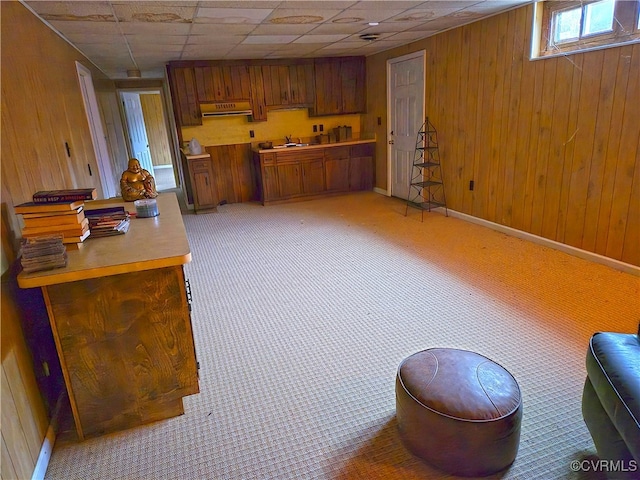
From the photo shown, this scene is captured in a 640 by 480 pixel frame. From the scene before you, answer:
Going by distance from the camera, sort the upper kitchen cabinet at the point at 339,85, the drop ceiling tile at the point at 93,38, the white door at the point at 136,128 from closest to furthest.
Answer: the drop ceiling tile at the point at 93,38 < the upper kitchen cabinet at the point at 339,85 < the white door at the point at 136,128

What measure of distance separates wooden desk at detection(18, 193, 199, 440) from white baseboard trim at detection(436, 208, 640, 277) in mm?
3305

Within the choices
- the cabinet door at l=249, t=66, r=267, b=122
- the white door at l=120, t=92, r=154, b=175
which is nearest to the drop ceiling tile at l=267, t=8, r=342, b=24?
the cabinet door at l=249, t=66, r=267, b=122

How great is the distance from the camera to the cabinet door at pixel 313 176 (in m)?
6.39

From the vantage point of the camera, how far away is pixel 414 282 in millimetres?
3209

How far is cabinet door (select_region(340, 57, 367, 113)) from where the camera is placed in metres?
6.54

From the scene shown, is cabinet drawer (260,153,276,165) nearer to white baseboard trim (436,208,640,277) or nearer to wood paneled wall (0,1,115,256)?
wood paneled wall (0,1,115,256)

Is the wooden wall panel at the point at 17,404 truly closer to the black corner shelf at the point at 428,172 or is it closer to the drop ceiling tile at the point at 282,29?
the drop ceiling tile at the point at 282,29

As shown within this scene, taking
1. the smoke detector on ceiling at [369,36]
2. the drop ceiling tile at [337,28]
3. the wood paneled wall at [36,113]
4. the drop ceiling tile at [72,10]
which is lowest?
the wood paneled wall at [36,113]

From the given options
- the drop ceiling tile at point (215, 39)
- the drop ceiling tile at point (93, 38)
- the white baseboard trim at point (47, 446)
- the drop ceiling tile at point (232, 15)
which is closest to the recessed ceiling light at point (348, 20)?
the drop ceiling tile at point (232, 15)

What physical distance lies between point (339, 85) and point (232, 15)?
3.61 meters

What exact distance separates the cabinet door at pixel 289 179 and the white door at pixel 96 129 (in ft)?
7.84

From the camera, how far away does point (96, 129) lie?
4789mm

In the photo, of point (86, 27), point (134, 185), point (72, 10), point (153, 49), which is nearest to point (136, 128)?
point (153, 49)

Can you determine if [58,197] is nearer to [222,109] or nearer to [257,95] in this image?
[222,109]
